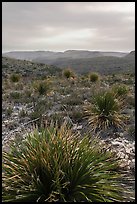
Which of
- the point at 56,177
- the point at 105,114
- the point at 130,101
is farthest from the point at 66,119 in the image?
the point at 56,177

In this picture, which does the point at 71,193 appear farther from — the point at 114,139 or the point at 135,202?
the point at 114,139

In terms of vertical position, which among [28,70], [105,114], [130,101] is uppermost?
[28,70]

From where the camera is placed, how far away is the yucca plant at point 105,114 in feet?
29.3

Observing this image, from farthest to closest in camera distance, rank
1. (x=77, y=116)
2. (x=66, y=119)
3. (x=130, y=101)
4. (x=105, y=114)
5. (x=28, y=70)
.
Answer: (x=28, y=70), (x=130, y=101), (x=77, y=116), (x=66, y=119), (x=105, y=114)

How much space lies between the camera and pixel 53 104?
12945mm

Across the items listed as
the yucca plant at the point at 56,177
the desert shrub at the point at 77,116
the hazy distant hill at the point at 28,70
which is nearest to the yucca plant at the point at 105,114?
the desert shrub at the point at 77,116

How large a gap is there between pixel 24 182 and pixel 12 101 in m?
10.4

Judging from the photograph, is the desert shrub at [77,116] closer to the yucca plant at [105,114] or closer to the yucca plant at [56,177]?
the yucca plant at [105,114]

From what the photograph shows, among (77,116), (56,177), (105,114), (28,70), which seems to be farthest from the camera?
(28,70)

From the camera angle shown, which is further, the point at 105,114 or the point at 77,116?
the point at 77,116

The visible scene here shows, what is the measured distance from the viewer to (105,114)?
9.04 metres

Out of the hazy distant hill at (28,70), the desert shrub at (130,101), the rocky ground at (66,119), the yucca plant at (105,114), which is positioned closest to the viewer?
the rocky ground at (66,119)

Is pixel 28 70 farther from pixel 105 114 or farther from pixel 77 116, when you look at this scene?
pixel 105 114

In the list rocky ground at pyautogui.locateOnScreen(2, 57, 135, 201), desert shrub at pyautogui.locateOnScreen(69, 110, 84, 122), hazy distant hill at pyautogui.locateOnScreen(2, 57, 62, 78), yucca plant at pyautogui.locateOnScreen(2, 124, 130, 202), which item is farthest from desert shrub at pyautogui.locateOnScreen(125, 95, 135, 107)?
hazy distant hill at pyautogui.locateOnScreen(2, 57, 62, 78)
